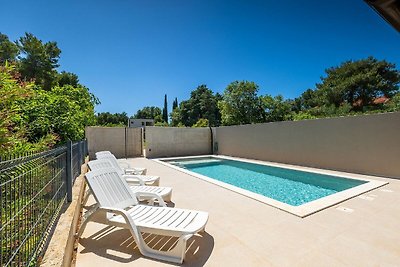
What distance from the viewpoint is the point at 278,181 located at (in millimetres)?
8602

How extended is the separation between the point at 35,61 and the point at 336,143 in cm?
2322

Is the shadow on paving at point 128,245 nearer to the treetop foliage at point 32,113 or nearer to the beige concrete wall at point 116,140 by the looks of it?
the treetop foliage at point 32,113

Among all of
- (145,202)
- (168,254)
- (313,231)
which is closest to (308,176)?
(313,231)

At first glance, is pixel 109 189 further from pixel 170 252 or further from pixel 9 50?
pixel 9 50

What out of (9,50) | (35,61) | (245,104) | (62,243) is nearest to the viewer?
(62,243)

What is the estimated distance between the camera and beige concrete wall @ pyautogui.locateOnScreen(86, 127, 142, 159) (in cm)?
1367

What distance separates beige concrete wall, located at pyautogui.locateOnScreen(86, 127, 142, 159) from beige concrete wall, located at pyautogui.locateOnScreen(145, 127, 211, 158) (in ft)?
3.75

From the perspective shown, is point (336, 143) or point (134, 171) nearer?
point (134, 171)

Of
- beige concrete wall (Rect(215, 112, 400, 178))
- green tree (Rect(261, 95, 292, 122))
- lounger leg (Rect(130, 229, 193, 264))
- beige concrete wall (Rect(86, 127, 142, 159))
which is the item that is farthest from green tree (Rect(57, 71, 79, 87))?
lounger leg (Rect(130, 229, 193, 264))

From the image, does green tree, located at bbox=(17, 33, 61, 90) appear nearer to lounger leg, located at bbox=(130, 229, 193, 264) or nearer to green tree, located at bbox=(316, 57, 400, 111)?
lounger leg, located at bbox=(130, 229, 193, 264)

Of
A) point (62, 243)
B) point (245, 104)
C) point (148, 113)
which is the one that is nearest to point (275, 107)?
point (245, 104)

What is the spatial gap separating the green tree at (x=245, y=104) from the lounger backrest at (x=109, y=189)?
2245 centimetres

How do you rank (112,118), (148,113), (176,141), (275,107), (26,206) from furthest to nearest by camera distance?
(148,113) < (112,118) < (275,107) < (176,141) < (26,206)

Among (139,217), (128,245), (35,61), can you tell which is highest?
(35,61)
